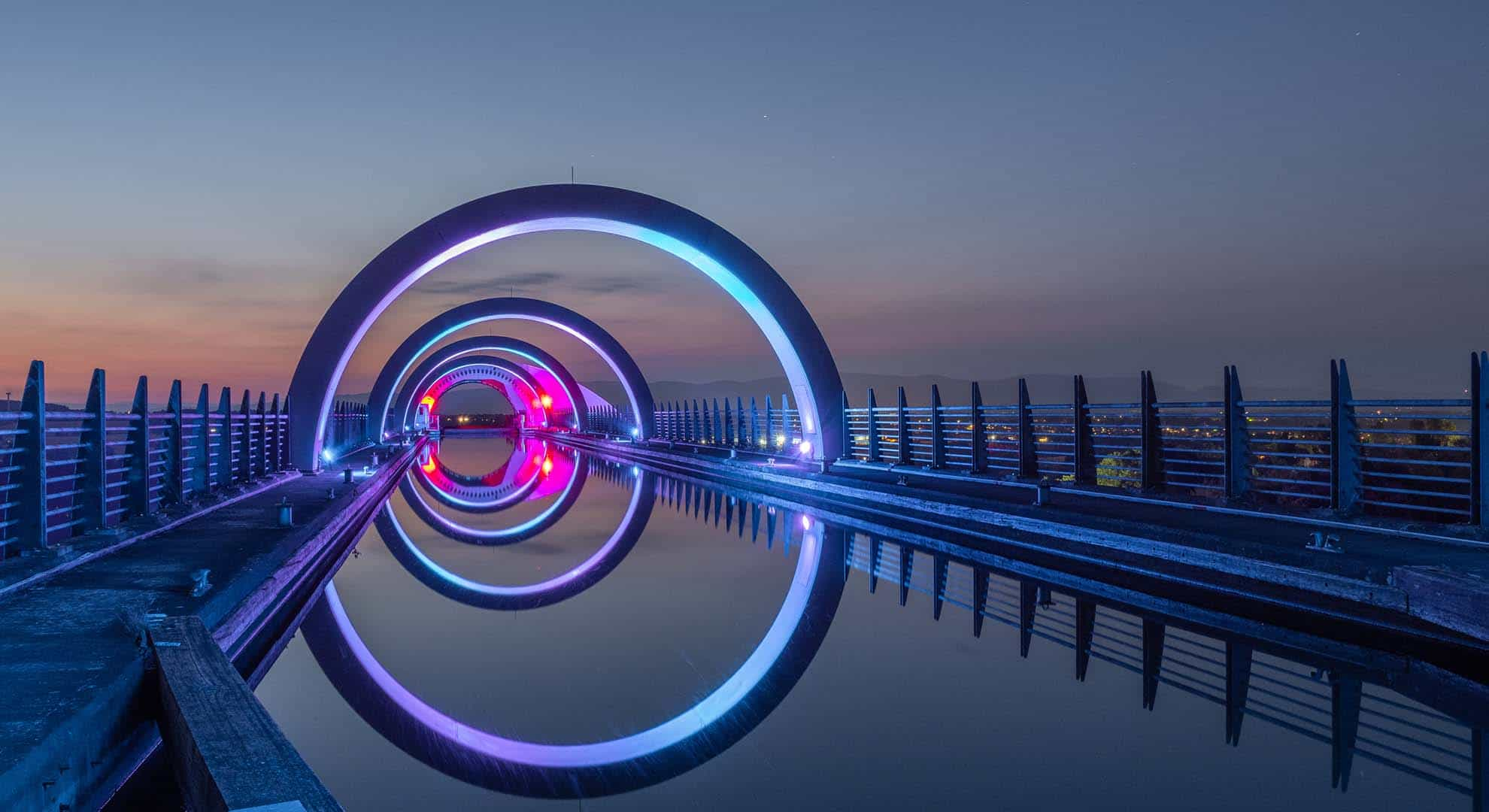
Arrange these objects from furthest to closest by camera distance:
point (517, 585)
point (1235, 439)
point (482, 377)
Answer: point (482, 377) → point (1235, 439) → point (517, 585)

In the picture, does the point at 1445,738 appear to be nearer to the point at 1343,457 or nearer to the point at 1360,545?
the point at 1360,545

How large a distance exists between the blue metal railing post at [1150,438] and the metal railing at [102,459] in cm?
1088

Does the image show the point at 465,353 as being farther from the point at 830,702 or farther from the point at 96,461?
the point at 830,702

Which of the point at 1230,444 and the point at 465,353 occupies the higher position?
the point at 465,353

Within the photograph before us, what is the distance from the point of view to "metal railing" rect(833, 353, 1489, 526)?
7922mm

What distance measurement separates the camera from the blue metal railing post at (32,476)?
677 cm

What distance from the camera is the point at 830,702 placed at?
4648 millimetres

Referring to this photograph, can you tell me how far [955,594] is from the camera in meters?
7.18

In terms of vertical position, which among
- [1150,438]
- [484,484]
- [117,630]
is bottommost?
[484,484]

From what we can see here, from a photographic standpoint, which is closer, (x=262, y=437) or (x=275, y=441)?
(x=262, y=437)

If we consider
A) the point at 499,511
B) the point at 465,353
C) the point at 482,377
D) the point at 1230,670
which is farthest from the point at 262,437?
the point at 482,377

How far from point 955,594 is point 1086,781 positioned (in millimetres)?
3598

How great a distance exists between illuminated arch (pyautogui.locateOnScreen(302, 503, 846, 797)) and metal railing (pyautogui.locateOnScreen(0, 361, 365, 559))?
8.38 ft

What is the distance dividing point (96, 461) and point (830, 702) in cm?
693
